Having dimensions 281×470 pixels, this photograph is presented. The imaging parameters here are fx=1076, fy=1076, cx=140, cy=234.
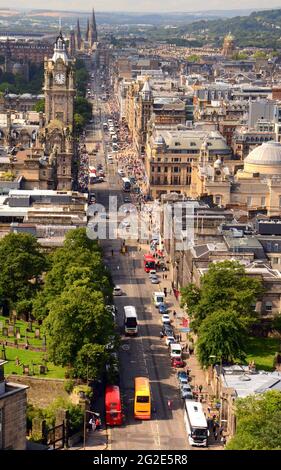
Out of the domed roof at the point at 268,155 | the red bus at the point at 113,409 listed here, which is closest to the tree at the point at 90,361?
the red bus at the point at 113,409

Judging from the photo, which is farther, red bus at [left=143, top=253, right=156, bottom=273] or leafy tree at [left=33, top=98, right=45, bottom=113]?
leafy tree at [left=33, top=98, right=45, bottom=113]

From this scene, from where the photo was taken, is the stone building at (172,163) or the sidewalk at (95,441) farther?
the stone building at (172,163)

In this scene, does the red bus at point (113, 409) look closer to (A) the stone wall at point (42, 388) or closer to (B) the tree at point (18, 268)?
(A) the stone wall at point (42, 388)

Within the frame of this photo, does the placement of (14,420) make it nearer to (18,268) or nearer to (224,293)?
(224,293)

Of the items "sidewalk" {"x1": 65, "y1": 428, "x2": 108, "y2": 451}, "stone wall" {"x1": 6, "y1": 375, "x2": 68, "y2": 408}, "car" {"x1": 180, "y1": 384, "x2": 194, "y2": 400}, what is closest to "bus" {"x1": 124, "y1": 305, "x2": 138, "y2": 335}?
"car" {"x1": 180, "y1": 384, "x2": 194, "y2": 400}

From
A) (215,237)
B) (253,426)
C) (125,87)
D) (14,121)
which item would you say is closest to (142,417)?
(253,426)

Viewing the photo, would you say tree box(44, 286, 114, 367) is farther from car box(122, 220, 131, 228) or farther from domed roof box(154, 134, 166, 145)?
domed roof box(154, 134, 166, 145)
